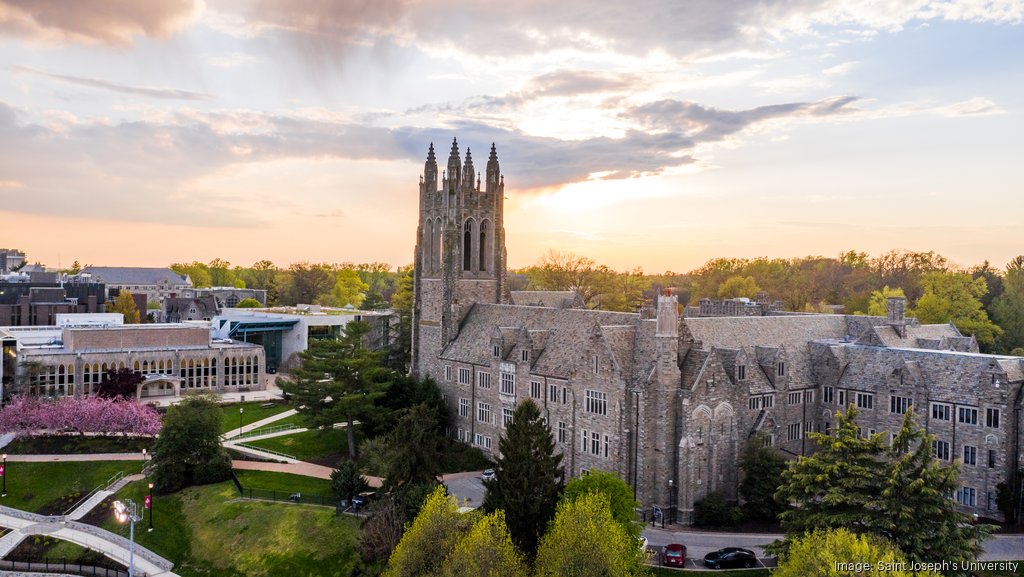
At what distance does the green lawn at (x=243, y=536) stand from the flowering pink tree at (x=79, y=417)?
12.3 meters

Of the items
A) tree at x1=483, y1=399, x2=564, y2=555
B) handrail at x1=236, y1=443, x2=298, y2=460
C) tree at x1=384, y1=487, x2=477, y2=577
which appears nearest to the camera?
tree at x1=384, y1=487, x2=477, y2=577

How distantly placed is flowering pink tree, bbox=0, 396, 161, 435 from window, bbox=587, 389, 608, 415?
3879 centimetres

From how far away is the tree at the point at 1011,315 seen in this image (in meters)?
79.2

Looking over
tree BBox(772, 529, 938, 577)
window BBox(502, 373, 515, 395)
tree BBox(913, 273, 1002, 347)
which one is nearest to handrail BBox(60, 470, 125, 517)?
window BBox(502, 373, 515, 395)

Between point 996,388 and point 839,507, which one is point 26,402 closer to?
point 839,507

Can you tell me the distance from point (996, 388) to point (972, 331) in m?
39.7

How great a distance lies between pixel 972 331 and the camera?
7612 centimetres

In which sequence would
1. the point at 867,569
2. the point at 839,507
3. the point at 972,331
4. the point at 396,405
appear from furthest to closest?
the point at 972,331 → the point at 396,405 → the point at 839,507 → the point at 867,569

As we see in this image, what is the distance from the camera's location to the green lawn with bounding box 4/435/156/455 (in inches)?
2366

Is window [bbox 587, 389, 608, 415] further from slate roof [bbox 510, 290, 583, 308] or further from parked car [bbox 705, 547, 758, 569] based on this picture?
slate roof [bbox 510, 290, 583, 308]

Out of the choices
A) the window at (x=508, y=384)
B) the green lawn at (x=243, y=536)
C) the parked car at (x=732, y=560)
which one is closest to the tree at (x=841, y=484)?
the parked car at (x=732, y=560)

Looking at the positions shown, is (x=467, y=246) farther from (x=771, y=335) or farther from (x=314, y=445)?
(x=771, y=335)

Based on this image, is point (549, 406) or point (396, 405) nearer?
point (549, 406)

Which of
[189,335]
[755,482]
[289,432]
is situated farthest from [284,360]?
[755,482]
